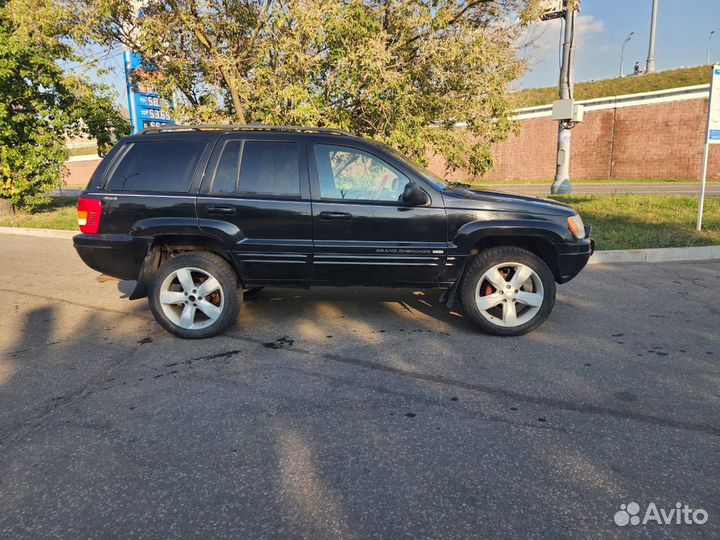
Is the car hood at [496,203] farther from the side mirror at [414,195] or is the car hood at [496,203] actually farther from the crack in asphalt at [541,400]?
the crack in asphalt at [541,400]

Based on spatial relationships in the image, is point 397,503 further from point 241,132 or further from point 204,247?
point 241,132

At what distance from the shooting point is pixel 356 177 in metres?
4.59

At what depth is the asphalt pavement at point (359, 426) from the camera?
227 centimetres

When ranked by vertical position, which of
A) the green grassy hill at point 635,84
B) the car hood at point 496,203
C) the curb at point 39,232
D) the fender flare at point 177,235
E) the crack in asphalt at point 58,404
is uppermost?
the green grassy hill at point 635,84

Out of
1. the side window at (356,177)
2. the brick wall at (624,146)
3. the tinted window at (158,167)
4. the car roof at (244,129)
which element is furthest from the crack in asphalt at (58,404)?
the brick wall at (624,146)

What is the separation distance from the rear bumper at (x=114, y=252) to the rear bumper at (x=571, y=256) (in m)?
3.80

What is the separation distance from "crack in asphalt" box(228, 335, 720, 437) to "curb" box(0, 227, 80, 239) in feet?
33.8

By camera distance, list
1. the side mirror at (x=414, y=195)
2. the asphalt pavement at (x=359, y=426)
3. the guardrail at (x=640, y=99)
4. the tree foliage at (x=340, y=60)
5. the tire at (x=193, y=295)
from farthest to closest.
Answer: the guardrail at (x=640, y=99), the tree foliage at (x=340, y=60), the tire at (x=193, y=295), the side mirror at (x=414, y=195), the asphalt pavement at (x=359, y=426)

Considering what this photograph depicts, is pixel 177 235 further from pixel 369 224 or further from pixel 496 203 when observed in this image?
pixel 496 203

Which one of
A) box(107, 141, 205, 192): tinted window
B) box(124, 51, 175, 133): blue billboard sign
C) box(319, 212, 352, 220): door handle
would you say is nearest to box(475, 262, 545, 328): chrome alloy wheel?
box(319, 212, 352, 220): door handle

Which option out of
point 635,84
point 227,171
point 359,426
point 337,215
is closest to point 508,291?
point 337,215

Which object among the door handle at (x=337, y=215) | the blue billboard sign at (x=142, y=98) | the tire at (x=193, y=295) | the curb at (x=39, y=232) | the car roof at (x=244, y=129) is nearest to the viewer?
the door handle at (x=337, y=215)

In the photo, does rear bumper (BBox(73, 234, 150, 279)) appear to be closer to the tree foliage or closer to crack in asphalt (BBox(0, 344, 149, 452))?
crack in asphalt (BBox(0, 344, 149, 452))

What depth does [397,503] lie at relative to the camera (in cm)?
232
